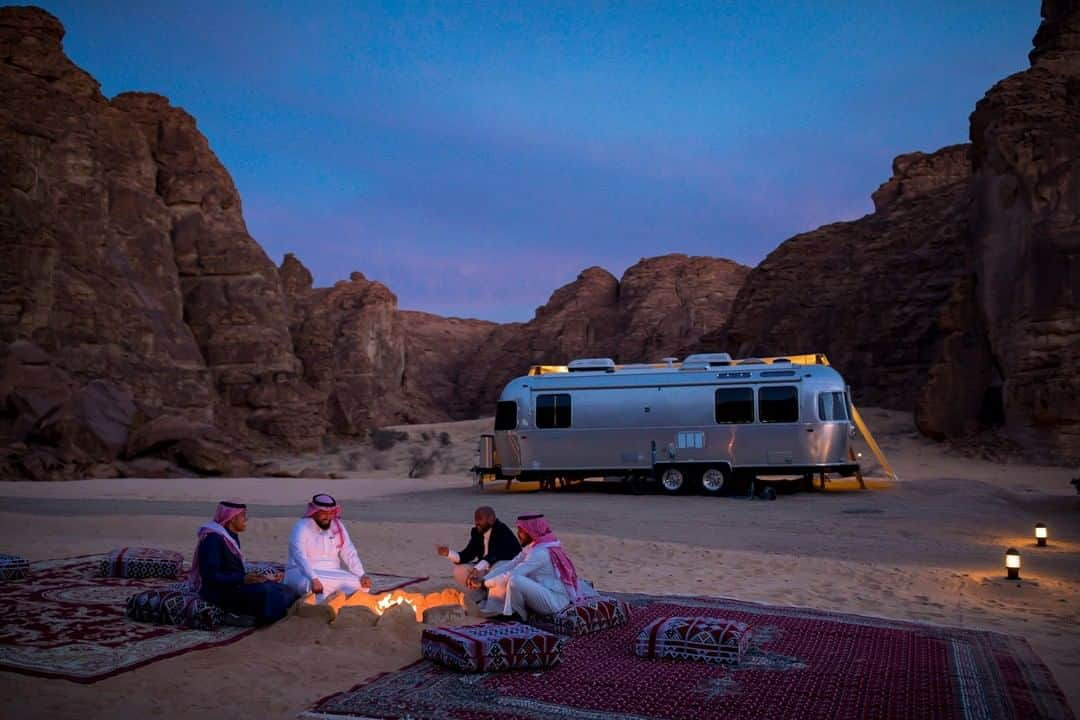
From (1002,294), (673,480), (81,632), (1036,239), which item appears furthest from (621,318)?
(81,632)

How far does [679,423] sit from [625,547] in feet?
25.8

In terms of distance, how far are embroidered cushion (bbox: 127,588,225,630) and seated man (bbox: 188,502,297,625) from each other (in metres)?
0.12

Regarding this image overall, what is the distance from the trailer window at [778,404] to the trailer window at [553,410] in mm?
4529

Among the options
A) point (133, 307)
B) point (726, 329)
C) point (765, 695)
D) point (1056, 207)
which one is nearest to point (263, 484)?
point (133, 307)

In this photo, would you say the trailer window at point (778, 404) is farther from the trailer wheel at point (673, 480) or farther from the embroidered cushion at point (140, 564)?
the embroidered cushion at point (140, 564)

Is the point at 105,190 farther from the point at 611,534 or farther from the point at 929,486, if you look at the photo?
the point at 929,486

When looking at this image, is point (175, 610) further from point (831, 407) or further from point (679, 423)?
point (831, 407)

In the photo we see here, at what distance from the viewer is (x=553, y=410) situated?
21.1 metres

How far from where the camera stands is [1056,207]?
2553 centimetres

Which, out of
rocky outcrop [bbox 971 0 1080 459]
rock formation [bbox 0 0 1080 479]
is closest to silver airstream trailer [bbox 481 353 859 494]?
rocky outcrop [bbox 971 0 1080 459]

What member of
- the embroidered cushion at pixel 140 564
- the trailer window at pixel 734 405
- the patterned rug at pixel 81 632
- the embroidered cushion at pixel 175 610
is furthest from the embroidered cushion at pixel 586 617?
the trailer window at pixel 734 405

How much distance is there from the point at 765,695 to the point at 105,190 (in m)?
35.5

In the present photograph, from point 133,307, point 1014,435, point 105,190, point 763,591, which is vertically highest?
point 105,190

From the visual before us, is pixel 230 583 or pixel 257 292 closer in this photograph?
pixel 230 583
